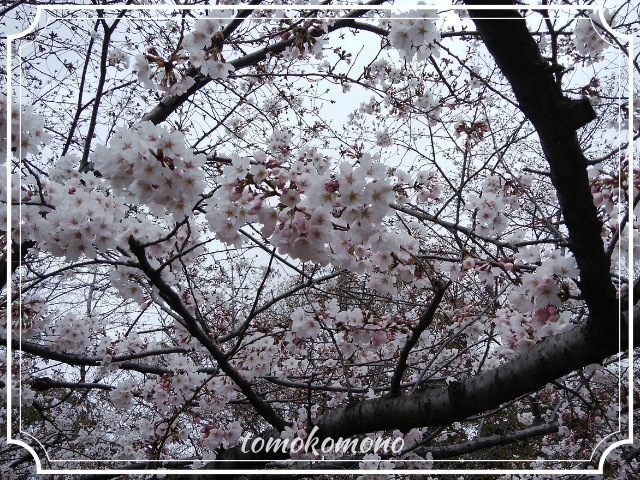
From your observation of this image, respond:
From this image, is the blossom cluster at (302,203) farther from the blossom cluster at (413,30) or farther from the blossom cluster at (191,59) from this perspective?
the blossom cluster at (413,30)

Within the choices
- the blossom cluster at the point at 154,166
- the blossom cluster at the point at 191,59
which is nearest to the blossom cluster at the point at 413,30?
the blossom cluster at the point at 191,59

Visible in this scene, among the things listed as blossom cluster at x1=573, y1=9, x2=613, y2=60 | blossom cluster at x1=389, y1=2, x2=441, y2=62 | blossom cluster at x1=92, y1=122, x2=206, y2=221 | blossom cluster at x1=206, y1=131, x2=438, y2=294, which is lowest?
blossom cluster at x1=206, y1=131, x2=438, y2=294

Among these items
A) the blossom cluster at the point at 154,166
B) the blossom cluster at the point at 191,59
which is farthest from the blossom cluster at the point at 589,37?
the blossom cluster at the point at 154,166

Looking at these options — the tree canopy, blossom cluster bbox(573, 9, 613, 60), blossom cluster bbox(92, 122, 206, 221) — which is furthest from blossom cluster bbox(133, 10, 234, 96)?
blossom cluster bbox(573, 9, 613, 60)

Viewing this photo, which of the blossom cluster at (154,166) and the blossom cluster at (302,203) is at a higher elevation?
the blossom cluster at (154,166)

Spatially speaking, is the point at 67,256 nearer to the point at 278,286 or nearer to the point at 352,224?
the point at 352,224

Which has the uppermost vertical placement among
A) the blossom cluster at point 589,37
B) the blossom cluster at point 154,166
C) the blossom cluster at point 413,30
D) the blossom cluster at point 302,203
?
the blossom cluster at point 413,30

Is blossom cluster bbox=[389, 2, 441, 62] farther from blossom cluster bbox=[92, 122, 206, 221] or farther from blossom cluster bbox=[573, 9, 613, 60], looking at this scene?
blossom cluster bbox=[92, 122, 206, 221]

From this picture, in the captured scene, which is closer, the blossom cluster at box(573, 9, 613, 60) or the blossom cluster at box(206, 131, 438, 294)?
the blossom cluster at box(206, 131, 438, 294)

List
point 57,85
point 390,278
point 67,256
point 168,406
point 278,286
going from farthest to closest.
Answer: point 278,286, point 57,85, point 168,406, point 390,278, point 67,256

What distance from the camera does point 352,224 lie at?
3.83ft

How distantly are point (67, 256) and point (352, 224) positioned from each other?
101 centimetres

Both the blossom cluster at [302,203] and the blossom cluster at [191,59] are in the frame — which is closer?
the blossom cluster at [302,203]

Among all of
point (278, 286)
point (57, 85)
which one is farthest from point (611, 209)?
point (278, 286)
